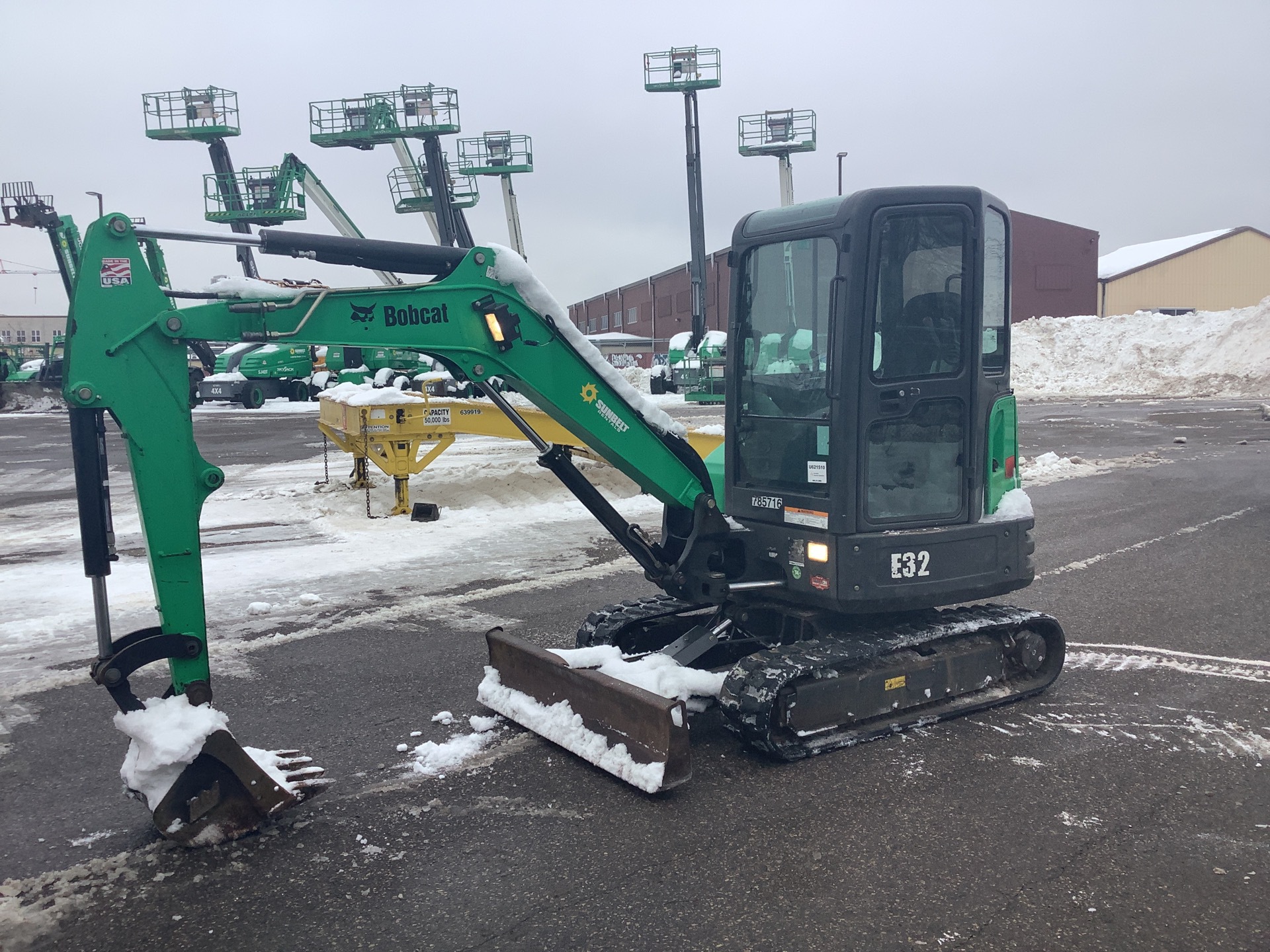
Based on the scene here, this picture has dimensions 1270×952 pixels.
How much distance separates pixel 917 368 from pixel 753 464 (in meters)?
0.97

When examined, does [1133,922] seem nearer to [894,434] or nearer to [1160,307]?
[894,434]

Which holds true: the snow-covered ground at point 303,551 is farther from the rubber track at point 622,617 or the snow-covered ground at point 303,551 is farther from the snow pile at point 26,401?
the snow pile at point 26,401

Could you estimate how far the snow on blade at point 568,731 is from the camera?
4.27 m

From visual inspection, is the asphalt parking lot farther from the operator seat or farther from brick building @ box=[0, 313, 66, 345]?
brick building @ box=[0, 313, 66, 345]

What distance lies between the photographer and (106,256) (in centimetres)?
375

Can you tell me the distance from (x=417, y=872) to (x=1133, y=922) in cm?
249

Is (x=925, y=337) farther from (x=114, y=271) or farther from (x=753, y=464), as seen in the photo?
(x=114, y=271)

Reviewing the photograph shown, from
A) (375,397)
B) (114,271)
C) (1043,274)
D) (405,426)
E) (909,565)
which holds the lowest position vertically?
(909,565)

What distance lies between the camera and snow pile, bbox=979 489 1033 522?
537 cm

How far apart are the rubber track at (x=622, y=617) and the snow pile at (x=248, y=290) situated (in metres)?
2.50

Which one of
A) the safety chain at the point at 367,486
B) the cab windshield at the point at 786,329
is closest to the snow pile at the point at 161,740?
the cab windshield at the point at 786,329

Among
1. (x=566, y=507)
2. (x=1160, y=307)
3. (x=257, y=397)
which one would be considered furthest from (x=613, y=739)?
(x=1160, y=307)

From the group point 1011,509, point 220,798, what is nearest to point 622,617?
point 1011,509

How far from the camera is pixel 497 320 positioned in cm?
445
